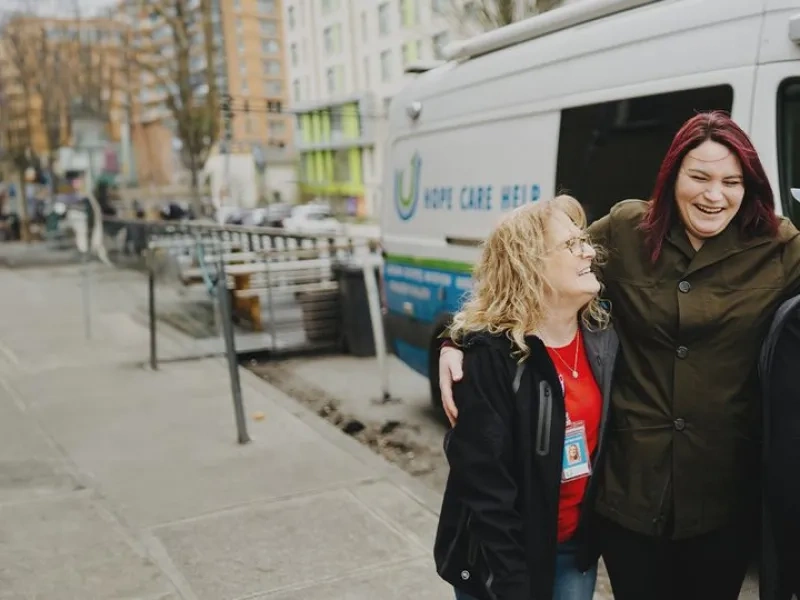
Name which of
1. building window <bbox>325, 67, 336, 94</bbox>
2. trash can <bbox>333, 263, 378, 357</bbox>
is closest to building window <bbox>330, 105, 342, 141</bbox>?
building window <bbox>325, 67, 336, 94</bbox>

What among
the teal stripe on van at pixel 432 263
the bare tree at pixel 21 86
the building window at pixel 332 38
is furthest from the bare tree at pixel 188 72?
the building window at pixel 332 38

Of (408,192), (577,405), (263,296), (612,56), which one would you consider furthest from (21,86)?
(577,405)

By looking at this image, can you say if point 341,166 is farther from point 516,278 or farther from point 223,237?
point 516,278

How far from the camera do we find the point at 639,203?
7.39 feet

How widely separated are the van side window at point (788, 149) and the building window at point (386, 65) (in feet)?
157

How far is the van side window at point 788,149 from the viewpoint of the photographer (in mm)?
3270

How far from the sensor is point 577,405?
2.00 m

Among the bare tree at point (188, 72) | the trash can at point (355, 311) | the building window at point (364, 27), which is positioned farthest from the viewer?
the building window at point (364, 27)

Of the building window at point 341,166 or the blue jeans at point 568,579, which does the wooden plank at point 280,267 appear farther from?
the building window at point 341,166

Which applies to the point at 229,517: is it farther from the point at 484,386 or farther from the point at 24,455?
the point at 484,386

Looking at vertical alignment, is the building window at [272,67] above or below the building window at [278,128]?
above

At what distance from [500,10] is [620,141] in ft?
36.8

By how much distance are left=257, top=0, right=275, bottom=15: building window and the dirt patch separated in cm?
8444

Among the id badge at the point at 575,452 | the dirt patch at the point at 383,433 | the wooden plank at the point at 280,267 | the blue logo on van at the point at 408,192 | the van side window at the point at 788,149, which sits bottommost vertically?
the dirt patch at the point at 383,433
